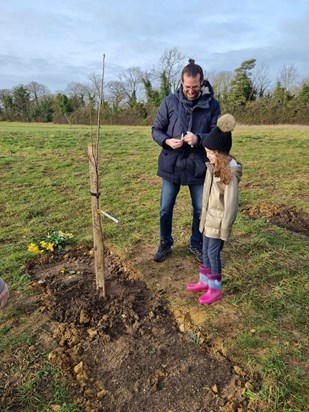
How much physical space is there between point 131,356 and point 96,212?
128 cm

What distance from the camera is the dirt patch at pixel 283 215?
5.14 meters

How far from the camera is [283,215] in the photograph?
216 inches

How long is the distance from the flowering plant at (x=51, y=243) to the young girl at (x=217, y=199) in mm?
2084

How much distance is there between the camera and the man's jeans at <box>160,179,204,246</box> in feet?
12.2

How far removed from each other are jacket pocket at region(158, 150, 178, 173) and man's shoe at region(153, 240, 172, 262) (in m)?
0.94

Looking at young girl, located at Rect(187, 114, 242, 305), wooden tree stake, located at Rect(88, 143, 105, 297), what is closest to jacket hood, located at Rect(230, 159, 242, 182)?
young girl, located at Rect(187, 114, 242, 305)

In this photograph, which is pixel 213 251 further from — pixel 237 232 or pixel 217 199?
pixel 237 232

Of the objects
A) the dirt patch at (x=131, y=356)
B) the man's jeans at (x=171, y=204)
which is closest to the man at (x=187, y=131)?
the man's jeans at (x=171, y=204)

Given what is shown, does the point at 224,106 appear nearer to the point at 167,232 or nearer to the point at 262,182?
the point at 262,182

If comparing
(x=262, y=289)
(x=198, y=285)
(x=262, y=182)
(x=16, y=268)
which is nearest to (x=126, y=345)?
(x=198, y=285)

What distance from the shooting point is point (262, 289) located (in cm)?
344

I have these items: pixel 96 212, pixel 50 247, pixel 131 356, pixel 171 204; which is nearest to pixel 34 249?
pixel 50 247

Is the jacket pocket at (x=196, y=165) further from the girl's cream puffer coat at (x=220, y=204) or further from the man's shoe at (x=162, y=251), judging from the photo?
the man's shoe at (x=162, y=251)

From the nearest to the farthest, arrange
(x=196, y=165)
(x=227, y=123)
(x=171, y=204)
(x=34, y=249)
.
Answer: (x=227, y=123), (x=196, y=165), (x=171, y=204), (x=34, y=249)
